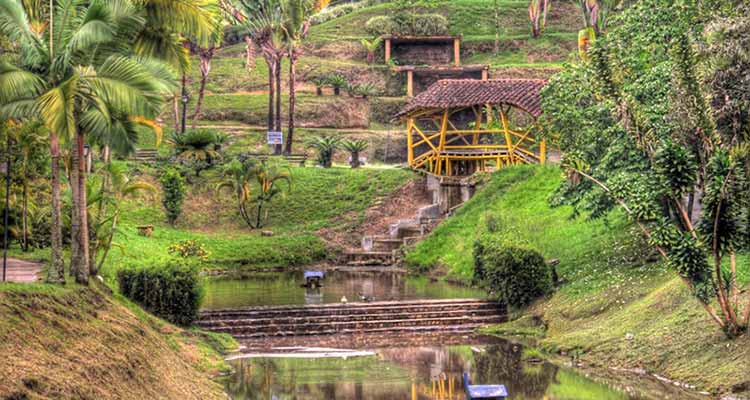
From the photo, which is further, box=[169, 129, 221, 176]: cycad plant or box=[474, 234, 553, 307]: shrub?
box=[169, 129, 221, 176]: cycad plant

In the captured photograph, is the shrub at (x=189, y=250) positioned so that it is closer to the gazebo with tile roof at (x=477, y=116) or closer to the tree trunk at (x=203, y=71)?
the gazebo with tile roof at (x=477, y=116)

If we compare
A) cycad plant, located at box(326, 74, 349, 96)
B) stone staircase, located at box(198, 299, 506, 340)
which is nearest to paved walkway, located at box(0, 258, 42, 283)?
stone staircase, located at box(198, 299, 506, 340)

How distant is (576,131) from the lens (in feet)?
95.6

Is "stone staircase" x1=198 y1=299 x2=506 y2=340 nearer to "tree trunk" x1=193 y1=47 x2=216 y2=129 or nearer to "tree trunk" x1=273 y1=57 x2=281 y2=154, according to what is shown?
"tree trunk" x1=273 y1=57 x2=281 y2=154

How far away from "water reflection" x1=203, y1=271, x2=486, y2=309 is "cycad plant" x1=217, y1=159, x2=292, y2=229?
207 inches

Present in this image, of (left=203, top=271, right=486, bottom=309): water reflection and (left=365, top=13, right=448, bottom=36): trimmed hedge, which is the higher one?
(left=365, top=13, right=448, bottom=36): trimmed hedge

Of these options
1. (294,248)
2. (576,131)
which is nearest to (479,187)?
(294,248)

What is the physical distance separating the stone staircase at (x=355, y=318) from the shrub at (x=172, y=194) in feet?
51.3

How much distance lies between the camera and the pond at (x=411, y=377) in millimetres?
19184

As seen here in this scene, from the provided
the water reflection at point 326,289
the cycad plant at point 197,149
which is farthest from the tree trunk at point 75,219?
the cycad plant at point 197,149

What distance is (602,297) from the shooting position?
25188 millimetres

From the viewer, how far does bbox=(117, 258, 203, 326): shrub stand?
2359cm

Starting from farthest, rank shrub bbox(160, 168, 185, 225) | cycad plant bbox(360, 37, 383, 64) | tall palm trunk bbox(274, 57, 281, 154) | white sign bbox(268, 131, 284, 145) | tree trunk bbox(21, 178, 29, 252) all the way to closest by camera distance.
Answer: cycad plant bbox(360, 37, 383, 64) → tall palm trunk bbox(274, 57, 281, 154) → white sign bbox(268, 131, 284, 145) → shrub bbox(160, 168, 185, 225) → tree trunk bbox(21, 178, 29, 252)

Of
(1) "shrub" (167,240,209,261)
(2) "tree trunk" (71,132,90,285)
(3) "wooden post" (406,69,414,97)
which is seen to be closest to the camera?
(2) "tree trunk" (71,132,90,285)
